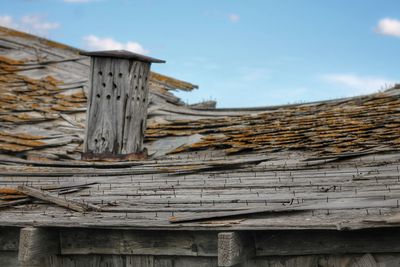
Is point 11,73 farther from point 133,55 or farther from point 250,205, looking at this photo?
point 250,205

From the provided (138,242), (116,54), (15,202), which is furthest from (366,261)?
(116,54)

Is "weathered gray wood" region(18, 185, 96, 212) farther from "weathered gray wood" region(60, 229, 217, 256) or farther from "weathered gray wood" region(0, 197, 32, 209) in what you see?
"weathered gray wood" region(60, 229, 217, 256)

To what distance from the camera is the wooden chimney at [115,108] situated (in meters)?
9.65

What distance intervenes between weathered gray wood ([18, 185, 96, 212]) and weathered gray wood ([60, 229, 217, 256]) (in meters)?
0.25

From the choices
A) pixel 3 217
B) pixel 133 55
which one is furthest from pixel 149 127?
pixel 3 217

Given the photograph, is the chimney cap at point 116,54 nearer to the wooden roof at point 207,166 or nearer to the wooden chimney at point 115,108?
the wooden chimney at point 115,108

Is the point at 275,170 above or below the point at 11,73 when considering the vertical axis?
below

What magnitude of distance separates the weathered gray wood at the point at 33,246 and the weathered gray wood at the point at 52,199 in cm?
36

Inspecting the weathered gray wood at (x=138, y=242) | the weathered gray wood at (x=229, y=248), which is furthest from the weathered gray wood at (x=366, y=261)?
the weathered gray wood at (x=138, y=242)

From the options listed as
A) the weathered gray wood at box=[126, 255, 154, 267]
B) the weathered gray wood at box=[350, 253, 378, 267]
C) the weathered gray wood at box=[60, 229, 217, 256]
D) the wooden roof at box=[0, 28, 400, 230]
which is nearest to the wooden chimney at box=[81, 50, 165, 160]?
the wooden roof at box=[0, 28, 400, 230]

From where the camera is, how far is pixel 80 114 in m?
11.5

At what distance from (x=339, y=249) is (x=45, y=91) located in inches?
301

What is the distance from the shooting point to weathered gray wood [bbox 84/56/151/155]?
9.67m

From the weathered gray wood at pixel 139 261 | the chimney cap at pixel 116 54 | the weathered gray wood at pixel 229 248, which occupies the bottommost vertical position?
the weathered gray wood at pixel 139 261
